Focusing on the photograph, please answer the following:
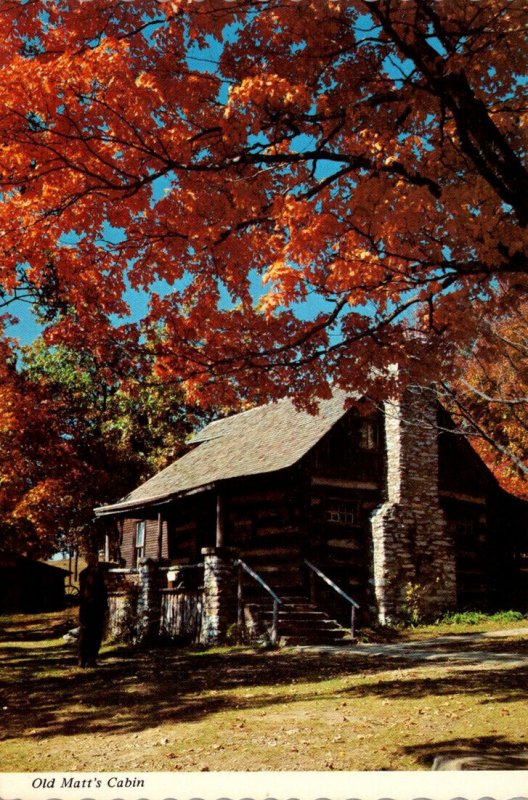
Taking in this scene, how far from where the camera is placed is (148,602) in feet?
65.7

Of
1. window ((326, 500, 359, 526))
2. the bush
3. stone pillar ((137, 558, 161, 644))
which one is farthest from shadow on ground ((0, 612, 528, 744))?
the bush

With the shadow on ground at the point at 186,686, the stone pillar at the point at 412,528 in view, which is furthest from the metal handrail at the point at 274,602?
the stone pillar at the point at 412,528

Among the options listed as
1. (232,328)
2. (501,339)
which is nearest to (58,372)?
(501,339)

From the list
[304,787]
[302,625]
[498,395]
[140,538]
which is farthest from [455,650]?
[140,538]

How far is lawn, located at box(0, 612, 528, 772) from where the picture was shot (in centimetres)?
690

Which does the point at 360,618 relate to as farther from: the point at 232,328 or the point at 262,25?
the point at 262,25

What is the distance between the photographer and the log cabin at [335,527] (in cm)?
1947

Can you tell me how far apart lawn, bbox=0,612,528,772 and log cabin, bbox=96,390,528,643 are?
13.0 ft

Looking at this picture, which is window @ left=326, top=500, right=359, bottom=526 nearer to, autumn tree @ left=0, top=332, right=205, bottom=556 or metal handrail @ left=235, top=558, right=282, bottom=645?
metal handrail @ left=235, top=558, right=282, bottom=645

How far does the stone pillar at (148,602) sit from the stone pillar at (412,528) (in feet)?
19.1

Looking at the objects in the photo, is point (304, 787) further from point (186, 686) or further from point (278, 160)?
point (186, 686)

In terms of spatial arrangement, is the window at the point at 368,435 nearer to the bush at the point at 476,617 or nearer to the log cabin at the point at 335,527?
the log cabin at the point at 335,527

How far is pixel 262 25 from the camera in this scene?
23.2 feet

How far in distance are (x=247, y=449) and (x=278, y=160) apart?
16.0 meters
